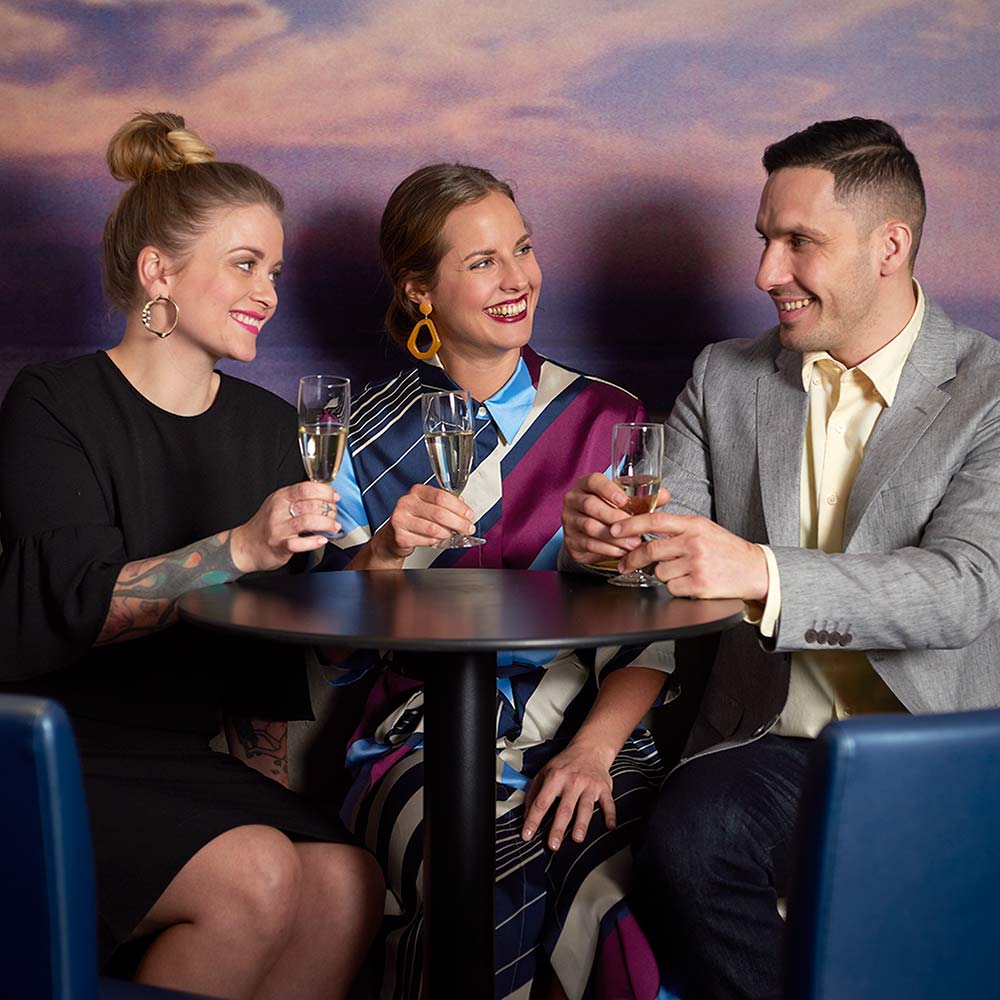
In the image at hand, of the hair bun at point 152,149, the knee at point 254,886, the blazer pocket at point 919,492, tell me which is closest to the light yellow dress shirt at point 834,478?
the blazer pocket at point 919,492

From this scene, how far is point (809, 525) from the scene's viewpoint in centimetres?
223

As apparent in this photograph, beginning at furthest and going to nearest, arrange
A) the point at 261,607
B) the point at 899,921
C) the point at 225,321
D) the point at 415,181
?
the point at 415,181, the point at 225,321, the point at 261,607, the point at 899,921

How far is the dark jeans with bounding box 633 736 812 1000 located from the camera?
1.90m

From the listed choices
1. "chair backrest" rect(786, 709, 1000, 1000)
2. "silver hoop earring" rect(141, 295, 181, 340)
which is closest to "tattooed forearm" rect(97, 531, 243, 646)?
"silver hoop earring" rect(141, 295, 181, 340)

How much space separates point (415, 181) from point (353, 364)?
528 mm

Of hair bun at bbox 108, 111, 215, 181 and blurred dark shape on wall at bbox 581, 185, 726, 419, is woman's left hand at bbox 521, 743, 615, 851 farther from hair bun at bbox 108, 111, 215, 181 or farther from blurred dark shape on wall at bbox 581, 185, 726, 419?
hair bun at bbox 108, 111, 215, 181

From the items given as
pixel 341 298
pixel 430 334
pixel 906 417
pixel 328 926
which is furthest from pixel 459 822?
pixel 341 298

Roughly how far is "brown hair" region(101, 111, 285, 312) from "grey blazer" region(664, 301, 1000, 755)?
931mm

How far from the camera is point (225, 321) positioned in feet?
7.38

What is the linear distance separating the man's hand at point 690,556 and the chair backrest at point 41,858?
935 millimetres

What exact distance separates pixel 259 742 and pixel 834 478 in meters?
1.20

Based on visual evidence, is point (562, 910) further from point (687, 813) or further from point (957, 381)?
point (957, 381)

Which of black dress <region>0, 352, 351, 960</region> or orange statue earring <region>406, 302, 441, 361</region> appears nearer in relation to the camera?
black dress <region>0, 352, 351, 960</region>

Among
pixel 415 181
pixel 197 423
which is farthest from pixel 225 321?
pixel 415 181
